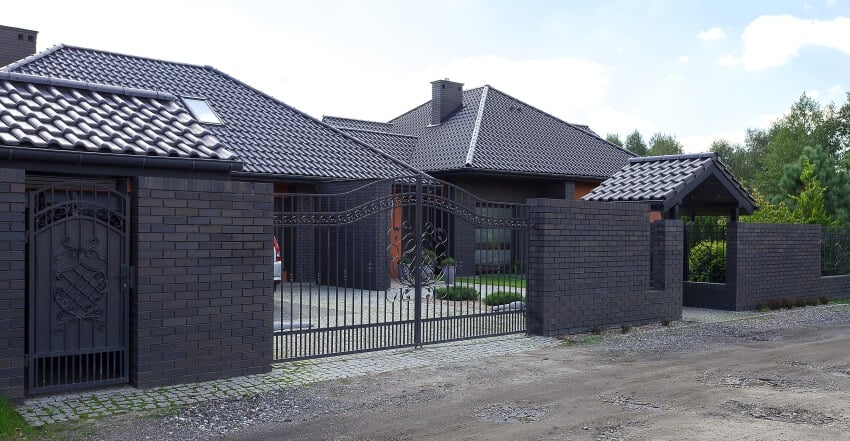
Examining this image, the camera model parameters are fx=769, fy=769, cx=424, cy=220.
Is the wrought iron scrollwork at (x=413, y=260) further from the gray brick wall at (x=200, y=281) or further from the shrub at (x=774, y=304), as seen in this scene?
the shrub at (x=774, y=304)

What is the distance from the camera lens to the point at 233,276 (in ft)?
26.2

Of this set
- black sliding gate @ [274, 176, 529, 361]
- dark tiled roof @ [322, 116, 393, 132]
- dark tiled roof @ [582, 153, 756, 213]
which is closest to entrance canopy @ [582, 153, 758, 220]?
dark tiled roof @ [582, 153, 756, 213]

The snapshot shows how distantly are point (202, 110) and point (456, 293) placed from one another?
441 inches

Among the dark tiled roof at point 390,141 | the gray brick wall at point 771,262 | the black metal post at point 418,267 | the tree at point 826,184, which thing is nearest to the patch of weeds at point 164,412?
the black metal post at point 418,267

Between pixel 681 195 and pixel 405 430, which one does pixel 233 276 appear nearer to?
pixel 405 430

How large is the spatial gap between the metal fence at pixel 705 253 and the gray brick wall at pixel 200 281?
1042cm

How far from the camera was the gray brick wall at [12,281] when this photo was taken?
657 centimetres

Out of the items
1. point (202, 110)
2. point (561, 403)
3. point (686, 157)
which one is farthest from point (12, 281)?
point (202, 110)

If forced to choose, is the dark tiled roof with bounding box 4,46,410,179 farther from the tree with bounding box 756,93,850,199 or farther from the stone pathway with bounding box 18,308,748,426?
the tree with bounding box 756,93,850,199

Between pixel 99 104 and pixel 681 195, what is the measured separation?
918 centimetres

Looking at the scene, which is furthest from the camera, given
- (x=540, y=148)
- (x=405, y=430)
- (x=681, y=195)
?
(x=540, y=148)

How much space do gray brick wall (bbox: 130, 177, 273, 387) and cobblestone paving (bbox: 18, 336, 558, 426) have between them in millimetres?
241

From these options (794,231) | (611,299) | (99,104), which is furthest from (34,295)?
Answer: (794,231)

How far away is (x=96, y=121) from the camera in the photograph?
25.9ft
